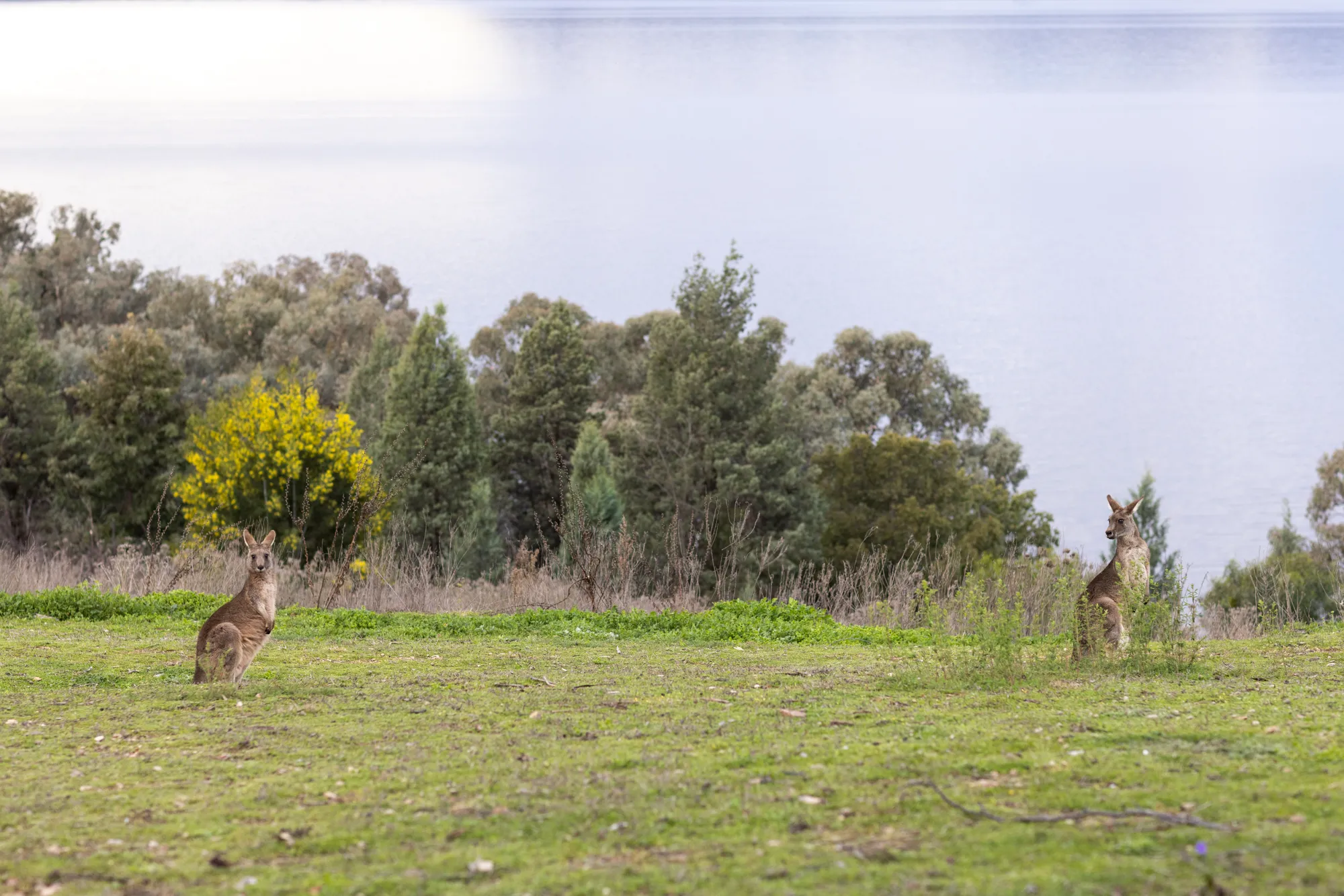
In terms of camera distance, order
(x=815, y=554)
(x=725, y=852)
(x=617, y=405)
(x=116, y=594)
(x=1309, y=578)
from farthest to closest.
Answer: (x=617, y=405), (x=815, y=554), (x=1309, y=578), (x=116, y=594), (x=725, y=852)

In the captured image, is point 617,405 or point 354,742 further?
point 617,405

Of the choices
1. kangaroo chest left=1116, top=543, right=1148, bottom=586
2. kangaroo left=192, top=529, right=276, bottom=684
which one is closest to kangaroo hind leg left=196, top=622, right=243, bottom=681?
kangaroo left=192, top=529, right=276, bottom=684

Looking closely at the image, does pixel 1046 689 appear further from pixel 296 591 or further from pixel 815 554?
pixel 815 554

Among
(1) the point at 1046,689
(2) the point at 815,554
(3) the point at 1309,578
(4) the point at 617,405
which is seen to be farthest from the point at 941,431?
(1) the point at 1046,689

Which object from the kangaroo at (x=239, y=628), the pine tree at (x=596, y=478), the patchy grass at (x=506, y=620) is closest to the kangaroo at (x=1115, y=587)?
the patchy grass at (x=506, y=620)

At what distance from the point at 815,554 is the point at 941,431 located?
22370 millimetres

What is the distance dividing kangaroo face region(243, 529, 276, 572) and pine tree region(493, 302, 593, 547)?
140ft

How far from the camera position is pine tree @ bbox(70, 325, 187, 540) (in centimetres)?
4453

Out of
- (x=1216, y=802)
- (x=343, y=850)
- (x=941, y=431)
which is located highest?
(x=941, y=431)

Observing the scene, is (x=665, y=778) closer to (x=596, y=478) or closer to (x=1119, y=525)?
(x=1119, y=525)

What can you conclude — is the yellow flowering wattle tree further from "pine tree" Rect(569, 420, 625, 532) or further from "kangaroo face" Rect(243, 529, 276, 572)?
"kangaroo face" Rect(243, 529, 276, 572)

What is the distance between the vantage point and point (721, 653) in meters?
11.2

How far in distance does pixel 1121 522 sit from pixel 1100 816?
4839 millimetres

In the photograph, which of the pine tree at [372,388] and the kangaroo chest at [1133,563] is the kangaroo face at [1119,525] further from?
the pine tree at [372,388]
